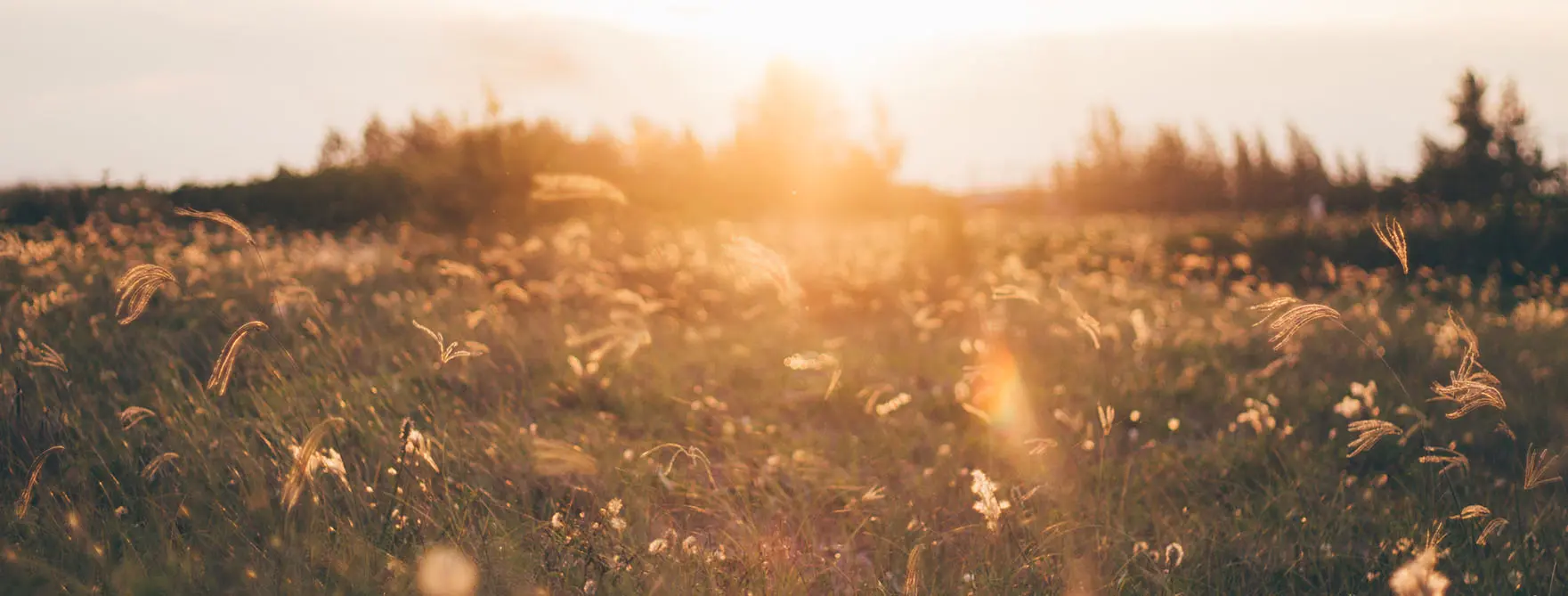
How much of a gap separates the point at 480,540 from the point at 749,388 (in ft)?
9.11

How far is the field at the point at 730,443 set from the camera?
2611 mm

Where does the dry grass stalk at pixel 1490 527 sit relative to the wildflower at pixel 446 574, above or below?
below

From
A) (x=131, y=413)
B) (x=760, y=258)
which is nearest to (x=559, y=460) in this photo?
(x=760, y=258)

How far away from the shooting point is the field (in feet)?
8.57

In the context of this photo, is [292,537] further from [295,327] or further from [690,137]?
[690,137]

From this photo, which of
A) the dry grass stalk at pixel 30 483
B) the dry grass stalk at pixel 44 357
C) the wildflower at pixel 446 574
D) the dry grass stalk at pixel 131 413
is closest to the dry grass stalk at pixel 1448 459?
the wildflower at pixel 446 574

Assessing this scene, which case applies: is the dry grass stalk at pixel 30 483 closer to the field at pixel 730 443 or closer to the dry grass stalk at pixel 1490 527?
the field at pixel 730 443

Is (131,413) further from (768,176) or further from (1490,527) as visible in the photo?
(768,176)

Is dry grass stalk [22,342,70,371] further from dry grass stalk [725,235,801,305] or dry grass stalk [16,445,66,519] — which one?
dry grass stalk [725,235,801,305]

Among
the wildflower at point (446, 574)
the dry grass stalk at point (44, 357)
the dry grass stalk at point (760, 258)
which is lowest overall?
the wildflower at point (446, 574)

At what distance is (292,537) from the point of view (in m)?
2.54

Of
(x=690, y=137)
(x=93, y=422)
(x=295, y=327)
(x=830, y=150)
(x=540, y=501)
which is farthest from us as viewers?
(x=830, y=150)

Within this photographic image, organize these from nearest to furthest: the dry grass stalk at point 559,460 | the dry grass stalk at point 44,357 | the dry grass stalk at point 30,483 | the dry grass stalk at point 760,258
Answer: the dry grass stalk at point 30,483 → the dry grass stalk at point 559,460 → the dry grass stalk at point 760,258 → the dry grass stalk at point 44,357

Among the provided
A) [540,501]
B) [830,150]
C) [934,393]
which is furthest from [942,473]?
[830,150]
